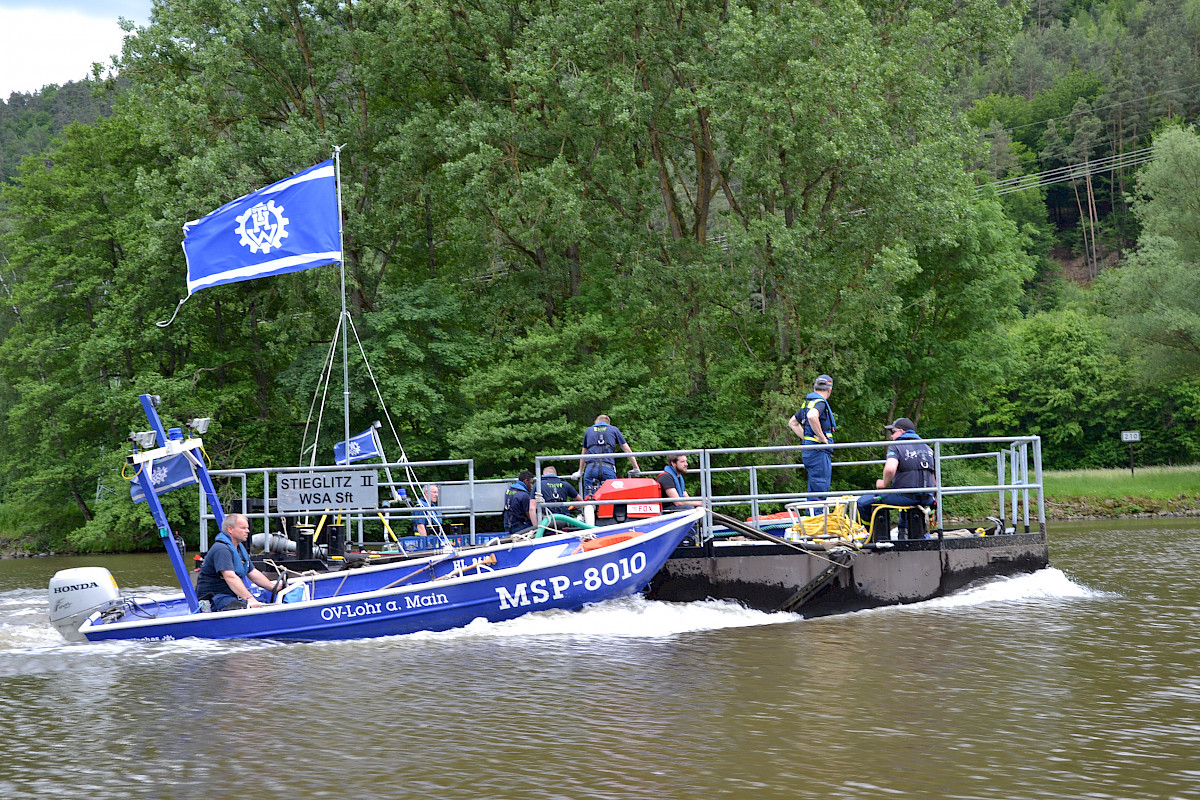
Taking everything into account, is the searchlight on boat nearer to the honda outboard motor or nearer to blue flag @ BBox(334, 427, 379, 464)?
the honda outboard motor

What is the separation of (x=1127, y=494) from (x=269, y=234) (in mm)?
36863

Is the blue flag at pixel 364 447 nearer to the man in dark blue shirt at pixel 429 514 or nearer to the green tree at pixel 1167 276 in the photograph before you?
the man in dark blue shirt at pixel 429 514

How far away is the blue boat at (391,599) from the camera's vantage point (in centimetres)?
1459

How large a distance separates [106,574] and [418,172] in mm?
24036

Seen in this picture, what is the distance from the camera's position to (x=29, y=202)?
40.6 metres

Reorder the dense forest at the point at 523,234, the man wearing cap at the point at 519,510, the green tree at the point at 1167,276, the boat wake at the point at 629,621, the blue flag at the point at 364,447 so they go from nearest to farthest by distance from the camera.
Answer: the boat wake at the point at 629,621
the man wearing cap at the point at 519,510
the blue flag at the point at 364,447
the dense forest at the point at 523,234
the green tree at the point at 1167,276

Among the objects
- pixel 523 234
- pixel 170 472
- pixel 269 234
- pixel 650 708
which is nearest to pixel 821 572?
pixel 650 708

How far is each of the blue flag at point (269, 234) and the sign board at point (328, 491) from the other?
159 inches

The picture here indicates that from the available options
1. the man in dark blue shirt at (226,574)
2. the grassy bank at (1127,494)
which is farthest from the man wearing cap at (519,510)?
the grassy bank at (1127,494)

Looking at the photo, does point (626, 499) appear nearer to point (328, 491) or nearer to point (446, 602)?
point (446, 602)

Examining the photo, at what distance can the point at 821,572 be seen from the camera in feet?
50.4

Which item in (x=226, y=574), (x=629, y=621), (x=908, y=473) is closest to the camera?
(x=226, y=574)

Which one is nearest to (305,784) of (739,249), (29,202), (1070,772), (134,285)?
(1070,772)

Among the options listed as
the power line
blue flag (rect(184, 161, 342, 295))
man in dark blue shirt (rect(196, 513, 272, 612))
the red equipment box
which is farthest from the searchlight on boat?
the power line
